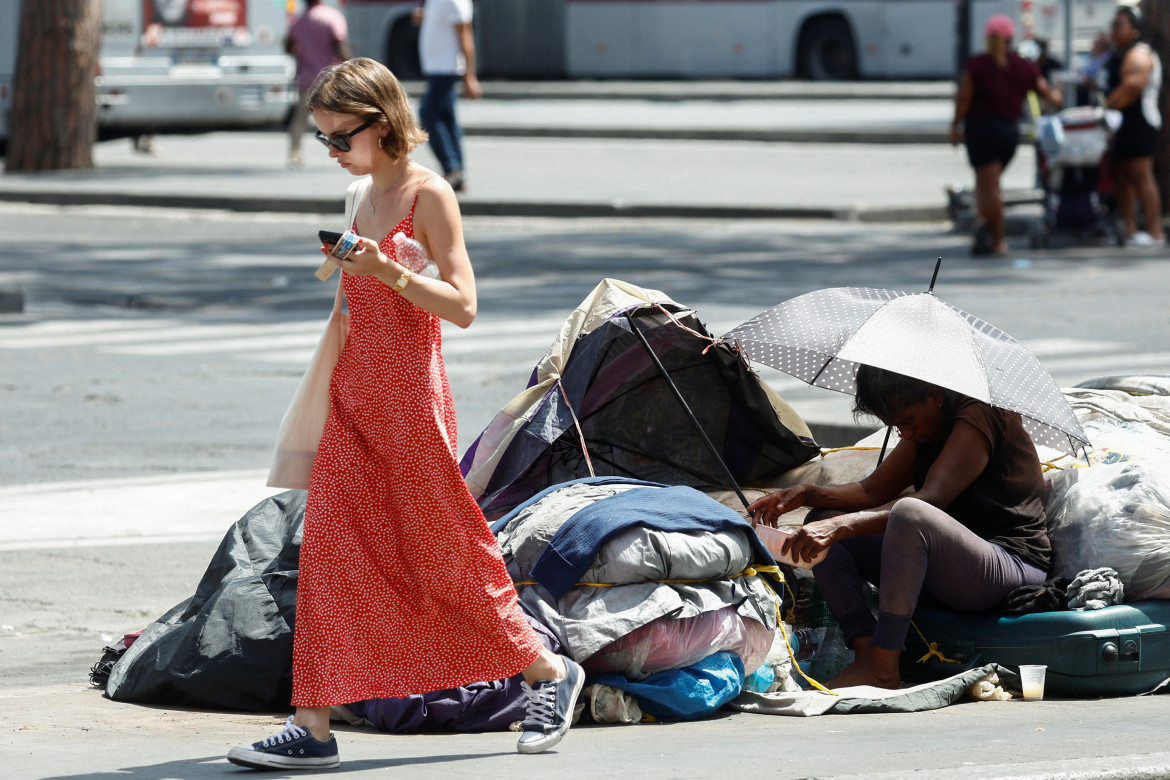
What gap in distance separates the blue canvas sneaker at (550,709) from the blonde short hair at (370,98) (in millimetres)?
1272

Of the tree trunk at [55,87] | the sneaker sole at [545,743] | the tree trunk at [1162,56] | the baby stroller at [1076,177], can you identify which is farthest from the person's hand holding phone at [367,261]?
the tree trunk at [55,87]

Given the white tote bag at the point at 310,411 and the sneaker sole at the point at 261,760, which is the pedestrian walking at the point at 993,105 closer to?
the white tote bag at the point at 310,411

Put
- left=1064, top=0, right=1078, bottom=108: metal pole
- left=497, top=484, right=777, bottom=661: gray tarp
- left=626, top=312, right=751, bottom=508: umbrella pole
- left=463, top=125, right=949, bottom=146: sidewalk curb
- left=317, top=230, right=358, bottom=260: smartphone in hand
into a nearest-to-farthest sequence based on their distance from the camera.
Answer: left=317, top=230, right=358, bottom=260: smartphone in hand < left=497, top=484, right=777, bottom=661: gray tarp < left=626, top=312, right=751, bottom=508: umbrella pole < left=1064, top=0, right=1078, bottom=108: metal pole < left=463, top=125, right=949, bottom=146: sidewalk curb

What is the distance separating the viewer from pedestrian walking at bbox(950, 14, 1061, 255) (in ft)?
47.1

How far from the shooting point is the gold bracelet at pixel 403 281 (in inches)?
159

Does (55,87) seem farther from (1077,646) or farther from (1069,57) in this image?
(1077,646)

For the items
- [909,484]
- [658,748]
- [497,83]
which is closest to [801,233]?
[909,484]

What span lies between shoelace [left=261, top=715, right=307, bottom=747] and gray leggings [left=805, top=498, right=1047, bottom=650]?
1.64m

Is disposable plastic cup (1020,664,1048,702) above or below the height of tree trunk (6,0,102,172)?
A: below

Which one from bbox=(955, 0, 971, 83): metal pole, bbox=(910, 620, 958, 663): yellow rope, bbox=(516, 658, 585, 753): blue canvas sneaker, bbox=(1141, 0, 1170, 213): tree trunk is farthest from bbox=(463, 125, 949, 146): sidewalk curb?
bbox=(516, 658, 585, 753): blue canvas sneaker

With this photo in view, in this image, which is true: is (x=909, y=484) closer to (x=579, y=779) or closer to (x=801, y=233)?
(x=579, y=779)

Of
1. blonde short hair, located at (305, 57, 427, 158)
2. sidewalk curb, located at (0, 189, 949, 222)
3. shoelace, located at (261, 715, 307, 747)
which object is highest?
blonde short hair, located at (305, 57, 427, 158)

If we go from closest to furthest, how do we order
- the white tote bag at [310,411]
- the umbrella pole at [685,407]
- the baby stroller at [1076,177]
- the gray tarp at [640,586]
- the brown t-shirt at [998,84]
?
the white tote bag at [310,411]
the gray tarp at [640,586]
the umbrella pole at [685,407]
the brown t-shirt at [998,84]
the baby stroller at [1076,177]

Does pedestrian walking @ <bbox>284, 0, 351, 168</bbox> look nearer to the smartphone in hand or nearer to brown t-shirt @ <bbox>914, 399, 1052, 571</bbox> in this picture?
brown t-shirt @ <bbox>914, 399, 1052, 571</bbox>
